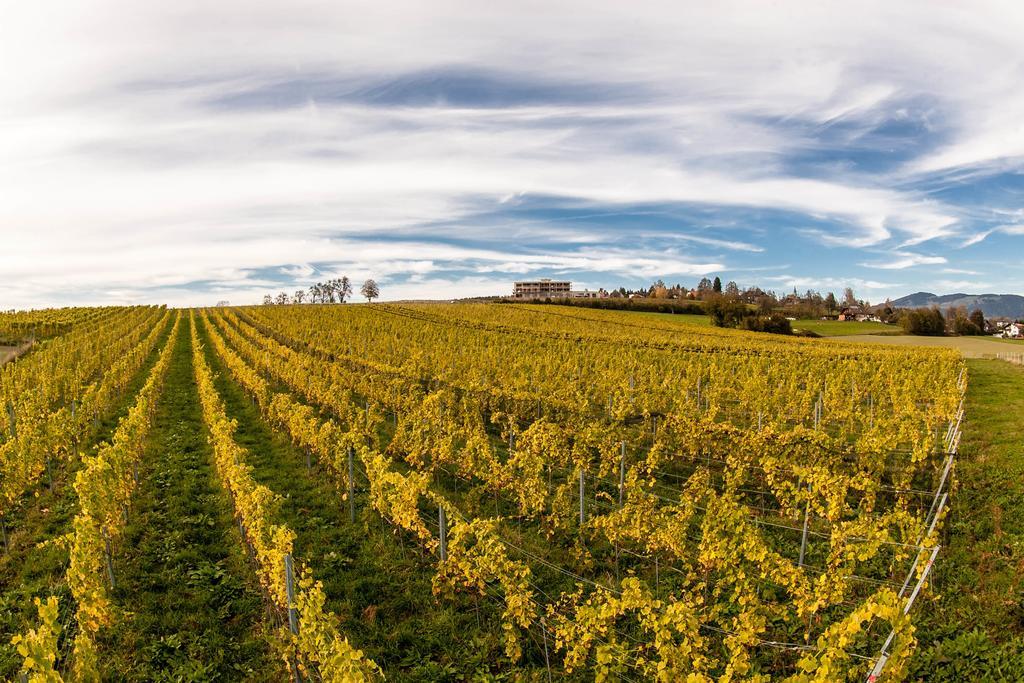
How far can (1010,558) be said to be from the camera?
8984 millimetres

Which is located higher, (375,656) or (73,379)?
(73,379)

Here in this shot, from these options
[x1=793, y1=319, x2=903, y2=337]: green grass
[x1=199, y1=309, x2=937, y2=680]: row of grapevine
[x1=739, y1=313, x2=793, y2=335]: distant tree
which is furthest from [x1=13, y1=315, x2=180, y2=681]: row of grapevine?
[x1=793, y1=319, x2=903, y2=337]: green grass

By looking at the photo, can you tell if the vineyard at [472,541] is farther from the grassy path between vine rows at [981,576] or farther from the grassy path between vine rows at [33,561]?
the grassy path between vine rows at [981,576]

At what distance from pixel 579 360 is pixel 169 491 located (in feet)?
65.7

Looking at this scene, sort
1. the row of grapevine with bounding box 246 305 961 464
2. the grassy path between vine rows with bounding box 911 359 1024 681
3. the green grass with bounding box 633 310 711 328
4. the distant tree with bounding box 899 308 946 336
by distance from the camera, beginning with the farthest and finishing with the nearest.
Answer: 1. the distant tree with bounding box 899 308 946 336
2. the green grass with bounding box 633 310 711 328
3. the row of grapevine with bounding box 246 305 961 464
4. the grassy path between vine rows with bounding box 911 359 1024 681

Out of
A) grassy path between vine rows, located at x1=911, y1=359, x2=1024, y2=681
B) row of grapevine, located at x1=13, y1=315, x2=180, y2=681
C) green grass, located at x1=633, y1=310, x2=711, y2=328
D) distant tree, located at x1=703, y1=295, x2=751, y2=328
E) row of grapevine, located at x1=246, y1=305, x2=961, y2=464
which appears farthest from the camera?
green grass, located at x1=633, y1=310, x2=711, y2=328

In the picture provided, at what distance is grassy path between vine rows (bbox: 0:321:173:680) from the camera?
7039 millimetres

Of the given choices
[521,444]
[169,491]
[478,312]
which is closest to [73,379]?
[169,491]

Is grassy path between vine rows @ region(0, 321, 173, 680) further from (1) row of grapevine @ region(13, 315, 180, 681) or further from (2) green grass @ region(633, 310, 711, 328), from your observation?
(2) green grass @ region(633, 310, 711, 328)

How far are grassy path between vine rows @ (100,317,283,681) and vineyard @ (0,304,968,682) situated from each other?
0.12ft

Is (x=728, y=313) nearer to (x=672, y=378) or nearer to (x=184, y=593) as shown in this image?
(x=672, y=378)

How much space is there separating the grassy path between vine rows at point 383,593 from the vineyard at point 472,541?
4cm

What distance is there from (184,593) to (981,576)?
40.2ft

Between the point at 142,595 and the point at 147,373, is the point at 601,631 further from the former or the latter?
the point at 147,373
